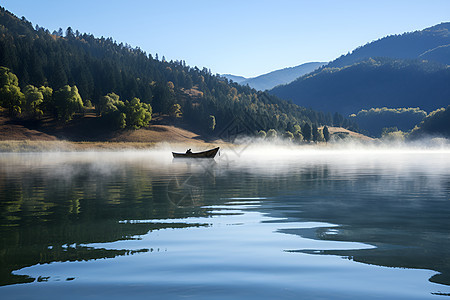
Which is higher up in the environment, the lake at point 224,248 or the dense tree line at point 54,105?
the dense tree line at point 54,105

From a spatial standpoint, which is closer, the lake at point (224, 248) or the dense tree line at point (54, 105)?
the lake at point (224, 248)

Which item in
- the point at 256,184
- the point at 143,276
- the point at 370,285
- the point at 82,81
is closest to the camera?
the point at 370,285

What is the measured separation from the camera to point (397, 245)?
12633 millimetres

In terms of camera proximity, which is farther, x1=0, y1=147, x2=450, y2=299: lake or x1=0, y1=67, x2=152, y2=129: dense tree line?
x1=0, y1=67, x2=152, y2=129: dense tree line

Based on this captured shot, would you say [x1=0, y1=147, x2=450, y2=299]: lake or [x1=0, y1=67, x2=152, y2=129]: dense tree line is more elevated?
[x1=0, y1=67, x2=152, y2=129]: dense tree line

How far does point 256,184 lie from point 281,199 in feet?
28.1

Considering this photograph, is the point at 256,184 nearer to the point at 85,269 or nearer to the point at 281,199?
the point at 281,199

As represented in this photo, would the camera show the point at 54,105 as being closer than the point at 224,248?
No

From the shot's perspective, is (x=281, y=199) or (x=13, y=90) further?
(x=13, y=90)

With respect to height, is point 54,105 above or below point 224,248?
above

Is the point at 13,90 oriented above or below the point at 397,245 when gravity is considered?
Answer: above

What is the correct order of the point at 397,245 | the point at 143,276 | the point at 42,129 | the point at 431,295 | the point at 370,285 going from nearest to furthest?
1. the point at 431,295
2. the point at 370,285
3. the point at 143,276
4. the point at 397,245
5. the point at 42,129

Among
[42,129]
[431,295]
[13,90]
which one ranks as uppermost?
[13,90]

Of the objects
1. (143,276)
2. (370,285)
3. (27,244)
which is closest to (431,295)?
(370,285)
